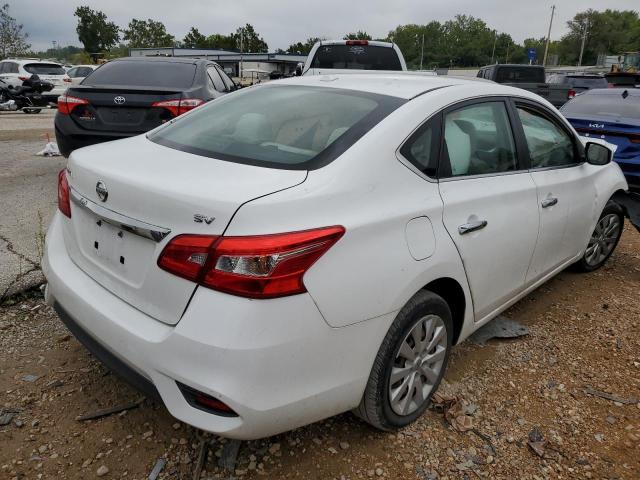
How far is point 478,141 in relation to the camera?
2762 mm

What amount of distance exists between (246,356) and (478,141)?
5.88 feet

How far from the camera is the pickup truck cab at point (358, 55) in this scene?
902 centimetres

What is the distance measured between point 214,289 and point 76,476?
3.68 feet

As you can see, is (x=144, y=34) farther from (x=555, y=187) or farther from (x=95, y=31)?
(x=555, y=187)

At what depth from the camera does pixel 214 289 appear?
174 cm

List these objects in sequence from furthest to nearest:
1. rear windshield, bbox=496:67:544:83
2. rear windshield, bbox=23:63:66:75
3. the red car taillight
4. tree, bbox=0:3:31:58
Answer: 1. tree, bbox=0:3:31:58
2. rear windshield, bbox=23:63:66:75
3. rear windshield, bbox=496:67:544:83
4. the red car taillight

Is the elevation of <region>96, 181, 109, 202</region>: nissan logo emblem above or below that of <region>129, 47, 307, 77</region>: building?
below

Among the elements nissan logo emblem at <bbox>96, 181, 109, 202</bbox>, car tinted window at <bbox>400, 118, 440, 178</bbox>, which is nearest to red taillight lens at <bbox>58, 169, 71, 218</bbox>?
nissan logo emblem at <bbox>96, 181, 109, 202</bbox>

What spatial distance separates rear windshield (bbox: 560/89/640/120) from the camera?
6.88m

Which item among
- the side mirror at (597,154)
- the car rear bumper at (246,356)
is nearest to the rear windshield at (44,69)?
the side mirror at (597,154)

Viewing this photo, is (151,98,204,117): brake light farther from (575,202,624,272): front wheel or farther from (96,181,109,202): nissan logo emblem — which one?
(575,202,624,272): front wheel

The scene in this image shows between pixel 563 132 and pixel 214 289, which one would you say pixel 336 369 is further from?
pixel 563 132

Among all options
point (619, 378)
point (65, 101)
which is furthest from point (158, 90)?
point (619, 378)

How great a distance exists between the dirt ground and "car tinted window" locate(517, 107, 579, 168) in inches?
48.2
